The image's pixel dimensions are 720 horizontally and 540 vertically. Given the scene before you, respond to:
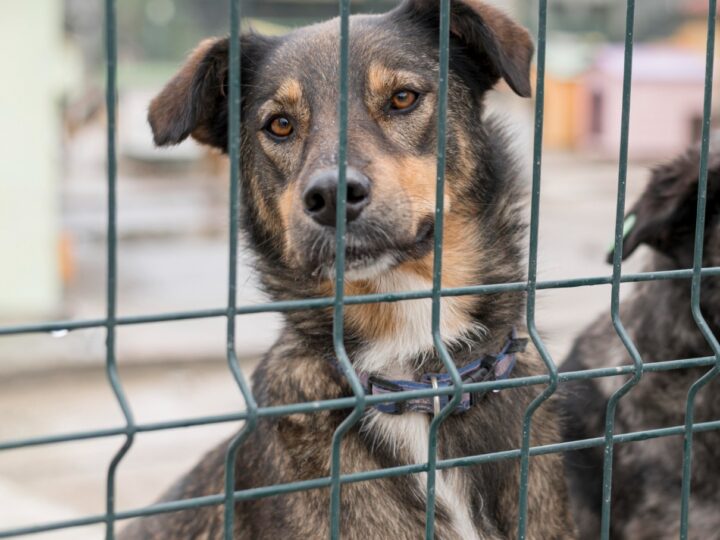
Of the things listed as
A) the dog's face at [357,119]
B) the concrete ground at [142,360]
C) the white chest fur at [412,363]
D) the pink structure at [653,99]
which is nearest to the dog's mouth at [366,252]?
the dog's face at [357,119]

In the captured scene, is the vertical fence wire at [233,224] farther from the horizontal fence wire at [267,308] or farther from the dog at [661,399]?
the dog at [661,399]

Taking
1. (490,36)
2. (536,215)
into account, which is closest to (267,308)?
(536,215)

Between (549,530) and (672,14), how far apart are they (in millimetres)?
28549

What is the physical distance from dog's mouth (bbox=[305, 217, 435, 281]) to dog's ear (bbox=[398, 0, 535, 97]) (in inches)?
17.3

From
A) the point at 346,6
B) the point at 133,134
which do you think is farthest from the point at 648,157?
the point at 346,6

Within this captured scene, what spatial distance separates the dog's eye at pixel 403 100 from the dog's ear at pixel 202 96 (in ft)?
1.52

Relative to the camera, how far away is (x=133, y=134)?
19.2 metres

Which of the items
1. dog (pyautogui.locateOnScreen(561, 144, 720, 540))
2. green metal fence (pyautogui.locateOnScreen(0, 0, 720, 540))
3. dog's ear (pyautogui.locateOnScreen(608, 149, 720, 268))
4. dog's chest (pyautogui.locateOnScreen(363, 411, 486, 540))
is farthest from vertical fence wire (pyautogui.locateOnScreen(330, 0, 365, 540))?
dog's ear (pyautogui.locateOnScreen(608, 149, 720, 268))

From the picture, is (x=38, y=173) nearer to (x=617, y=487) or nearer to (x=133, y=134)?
(x=617, y=487)

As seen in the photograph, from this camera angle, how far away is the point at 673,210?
3.21 m

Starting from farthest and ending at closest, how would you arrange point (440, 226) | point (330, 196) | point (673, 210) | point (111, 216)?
point (673, 210), point (330, 196), point (440, 226), point (111, 216)

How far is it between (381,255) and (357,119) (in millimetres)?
381

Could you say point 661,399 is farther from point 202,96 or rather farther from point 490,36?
A: point 202,96

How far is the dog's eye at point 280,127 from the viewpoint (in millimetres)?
2939
